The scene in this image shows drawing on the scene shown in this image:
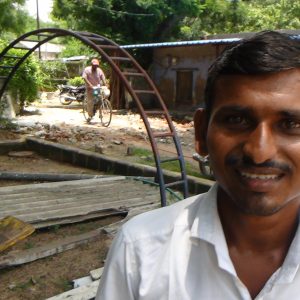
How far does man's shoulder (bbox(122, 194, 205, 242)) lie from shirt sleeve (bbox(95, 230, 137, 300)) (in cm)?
4

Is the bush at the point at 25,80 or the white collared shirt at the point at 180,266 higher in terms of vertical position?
A: the bush at the point at 25,80

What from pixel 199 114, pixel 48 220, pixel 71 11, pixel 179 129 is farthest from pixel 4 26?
pixel 199 114

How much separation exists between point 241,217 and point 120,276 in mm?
364

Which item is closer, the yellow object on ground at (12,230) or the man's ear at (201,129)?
the man's ear at (201,129)

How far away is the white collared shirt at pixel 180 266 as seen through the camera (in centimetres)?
111

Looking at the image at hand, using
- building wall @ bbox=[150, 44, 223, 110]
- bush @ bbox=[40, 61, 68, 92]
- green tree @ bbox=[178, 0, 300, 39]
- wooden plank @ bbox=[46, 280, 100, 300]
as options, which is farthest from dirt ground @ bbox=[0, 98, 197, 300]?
green tree @ bbox=[178, 0, 300, 39]

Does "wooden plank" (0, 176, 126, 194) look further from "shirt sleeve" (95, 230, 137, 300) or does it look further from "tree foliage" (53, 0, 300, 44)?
"tree foliage" (53, 0, 300, 44)

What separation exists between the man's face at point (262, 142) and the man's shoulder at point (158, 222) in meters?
0.16

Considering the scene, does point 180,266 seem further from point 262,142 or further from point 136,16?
point 136,16

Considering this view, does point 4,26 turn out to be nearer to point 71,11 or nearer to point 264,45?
point 71,11

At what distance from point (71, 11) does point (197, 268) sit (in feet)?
58.9

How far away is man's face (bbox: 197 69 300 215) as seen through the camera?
1086mm

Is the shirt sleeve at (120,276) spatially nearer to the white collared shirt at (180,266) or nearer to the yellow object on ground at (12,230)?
the white collared shirt at (180,266)

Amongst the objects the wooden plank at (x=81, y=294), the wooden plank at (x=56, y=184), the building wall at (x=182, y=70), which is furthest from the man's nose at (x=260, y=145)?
the building wall at (x=182, y=70)
